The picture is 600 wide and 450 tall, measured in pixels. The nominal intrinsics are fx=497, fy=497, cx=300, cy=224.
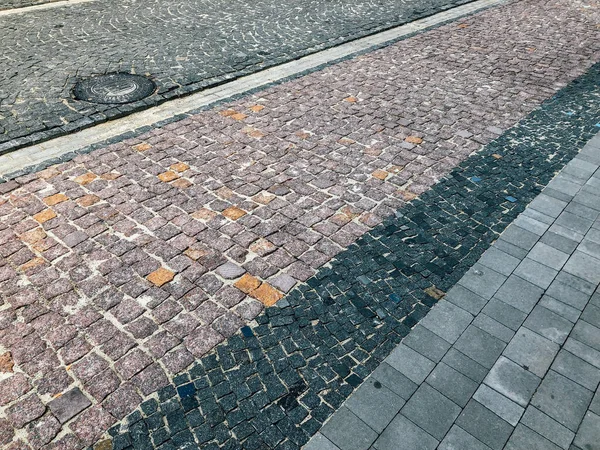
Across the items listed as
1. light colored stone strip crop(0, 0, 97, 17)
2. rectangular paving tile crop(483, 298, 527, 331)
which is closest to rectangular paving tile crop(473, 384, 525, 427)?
rectangular paving tile crop(483, 298, 527, 331)

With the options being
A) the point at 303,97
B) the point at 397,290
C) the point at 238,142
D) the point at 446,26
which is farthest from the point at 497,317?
the point at 446,26

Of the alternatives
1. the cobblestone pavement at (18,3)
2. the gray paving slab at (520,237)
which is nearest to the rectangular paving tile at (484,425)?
the gray paving slab at (520,237)

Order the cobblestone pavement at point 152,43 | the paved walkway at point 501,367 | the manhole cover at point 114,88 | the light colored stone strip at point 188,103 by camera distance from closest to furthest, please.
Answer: the paved walkway at point 501,367, the light colored stone strip at point 188,103, the cobblestone pavement at point 152,43, the manhole cover at point 114,88

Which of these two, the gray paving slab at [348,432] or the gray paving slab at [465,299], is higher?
the gray paving slab at [348,432]

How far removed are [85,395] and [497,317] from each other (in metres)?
3.72

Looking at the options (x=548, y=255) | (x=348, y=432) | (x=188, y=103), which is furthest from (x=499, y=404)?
(x=188, y=103)

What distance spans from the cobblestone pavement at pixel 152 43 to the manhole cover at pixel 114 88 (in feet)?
0.61

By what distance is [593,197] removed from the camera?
644cm

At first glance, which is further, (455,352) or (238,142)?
(238,142)

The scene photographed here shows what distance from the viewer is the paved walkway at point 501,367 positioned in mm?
3787

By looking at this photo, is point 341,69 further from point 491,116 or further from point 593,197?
point 593,197

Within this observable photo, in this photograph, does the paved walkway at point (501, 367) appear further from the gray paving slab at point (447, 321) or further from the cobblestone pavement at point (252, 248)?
the cobblestone pavement at point (252, 248)

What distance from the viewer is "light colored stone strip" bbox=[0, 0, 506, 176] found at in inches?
275

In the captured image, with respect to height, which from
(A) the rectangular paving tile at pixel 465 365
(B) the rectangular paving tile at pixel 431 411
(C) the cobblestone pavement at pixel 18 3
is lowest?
(A) the rectangular paving tile at pixel 465 365
